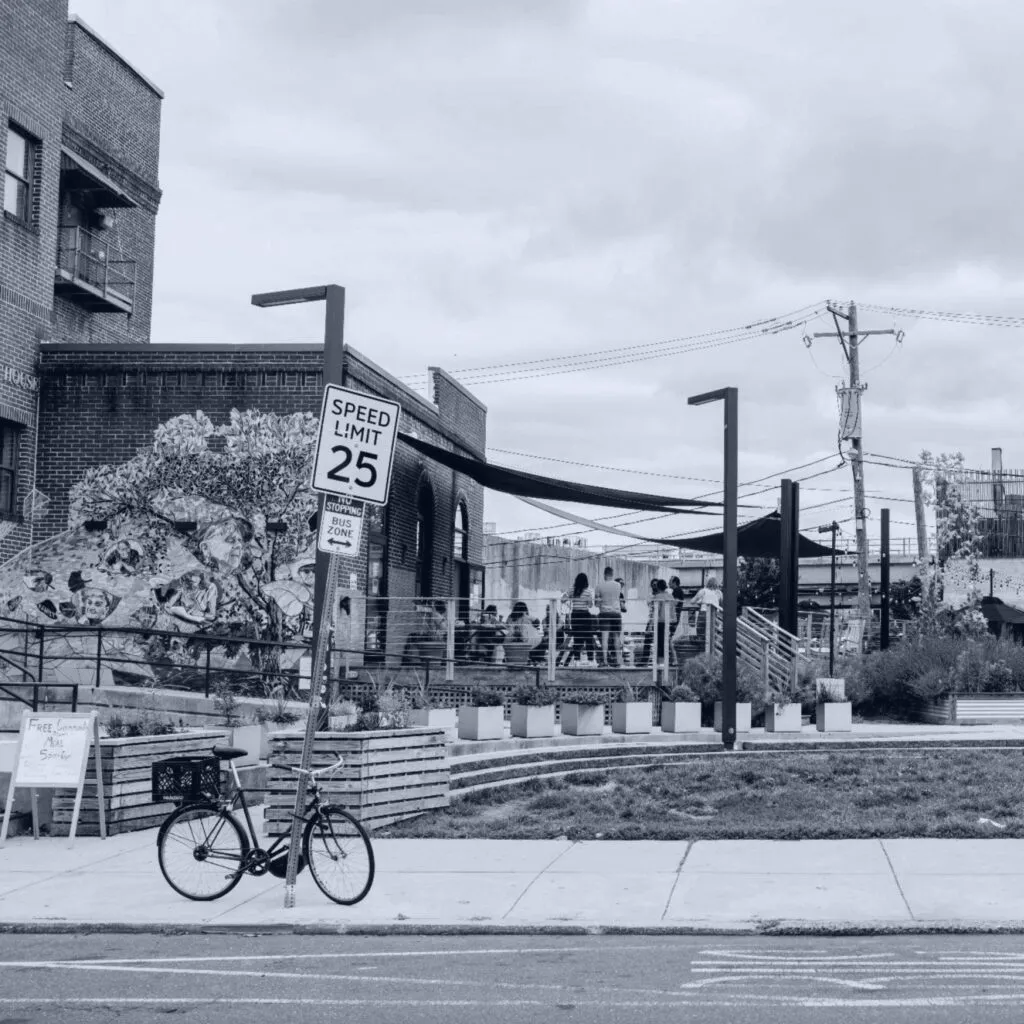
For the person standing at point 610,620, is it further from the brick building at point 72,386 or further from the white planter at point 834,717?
the brick building at point 72,386

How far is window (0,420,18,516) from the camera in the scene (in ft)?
78.3

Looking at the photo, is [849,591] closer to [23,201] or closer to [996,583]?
[996,583]

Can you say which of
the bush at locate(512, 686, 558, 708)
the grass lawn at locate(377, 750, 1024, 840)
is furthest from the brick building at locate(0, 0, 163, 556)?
the grass lawn at locate(377, 750, 1024, 840)

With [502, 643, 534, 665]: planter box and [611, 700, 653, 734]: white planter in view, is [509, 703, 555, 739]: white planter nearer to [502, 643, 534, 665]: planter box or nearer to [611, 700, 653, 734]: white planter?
[611, 700, 653, 734]: white planter

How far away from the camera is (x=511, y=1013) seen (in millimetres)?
6707

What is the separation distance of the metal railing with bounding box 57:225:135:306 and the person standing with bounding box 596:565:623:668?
11.3m

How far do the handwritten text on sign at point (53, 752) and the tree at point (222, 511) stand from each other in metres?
10.6

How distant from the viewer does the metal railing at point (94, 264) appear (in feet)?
90.0

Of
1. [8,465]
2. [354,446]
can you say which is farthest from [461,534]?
[354,446]

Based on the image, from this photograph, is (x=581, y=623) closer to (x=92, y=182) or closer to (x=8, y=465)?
(x=8, y=465)

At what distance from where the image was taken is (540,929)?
8.88 meters

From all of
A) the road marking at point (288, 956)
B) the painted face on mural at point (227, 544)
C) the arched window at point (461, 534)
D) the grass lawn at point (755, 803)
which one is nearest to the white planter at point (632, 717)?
the grass lawn at point (755, 803)

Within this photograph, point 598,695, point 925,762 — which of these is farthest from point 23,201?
point 925,762

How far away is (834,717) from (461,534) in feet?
41.4
